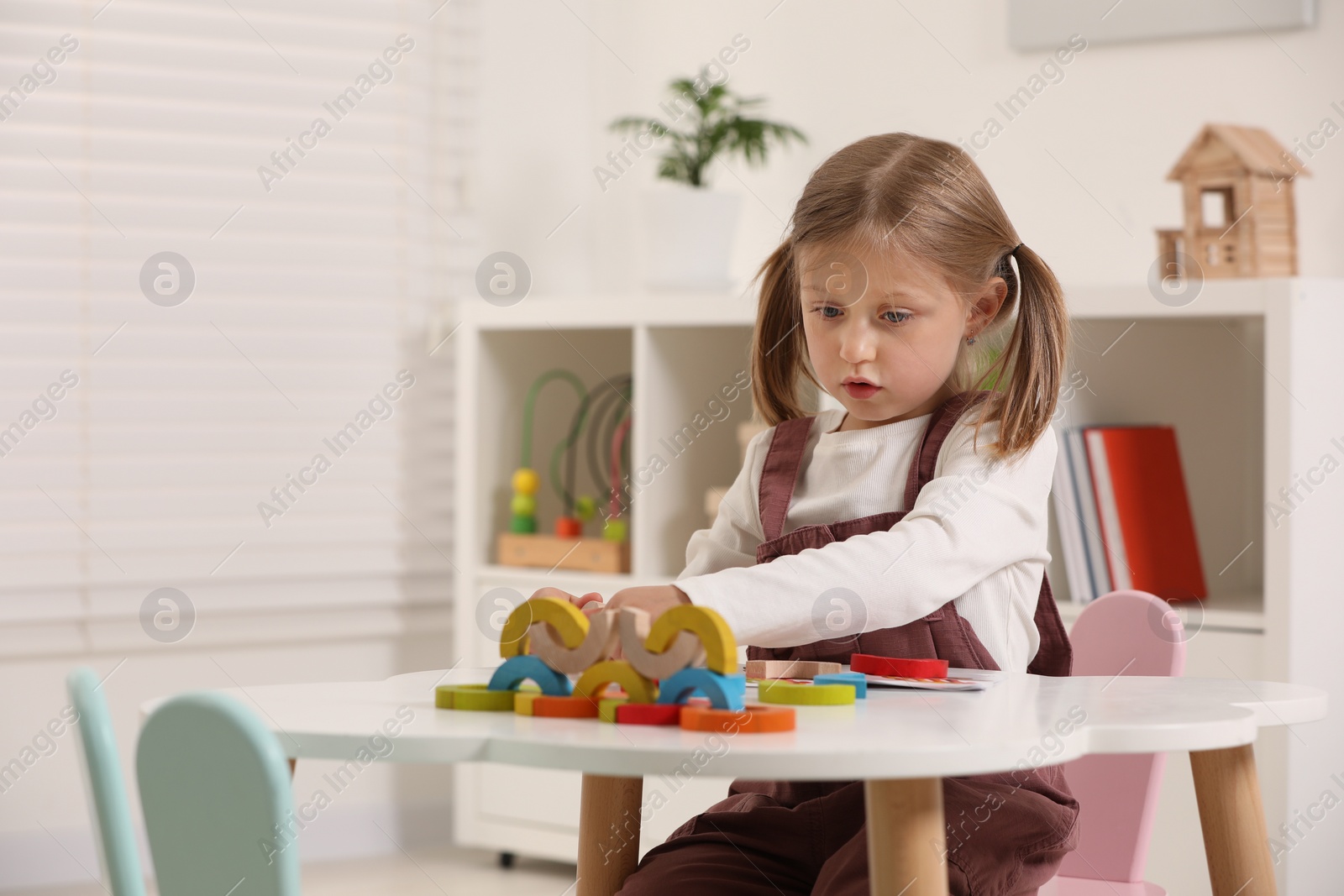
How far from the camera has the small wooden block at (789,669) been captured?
0.99 m

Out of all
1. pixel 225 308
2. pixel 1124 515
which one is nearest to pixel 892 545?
pixel 1124 515

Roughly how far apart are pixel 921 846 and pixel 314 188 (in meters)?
2.01

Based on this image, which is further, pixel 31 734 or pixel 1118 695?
pixel 31 734

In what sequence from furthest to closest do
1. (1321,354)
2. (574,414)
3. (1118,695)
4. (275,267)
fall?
1. (574,414)
2. (275,267)
3. (1321,354)
4. (1118,695)

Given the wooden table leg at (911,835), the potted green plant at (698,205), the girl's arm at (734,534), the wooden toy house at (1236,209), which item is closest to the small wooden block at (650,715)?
the wooden table leg at (911,835)

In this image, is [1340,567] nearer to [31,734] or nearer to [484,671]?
[484,671]

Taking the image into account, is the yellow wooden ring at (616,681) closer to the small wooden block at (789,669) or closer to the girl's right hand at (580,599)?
A: the girl's right hand at (580,599)

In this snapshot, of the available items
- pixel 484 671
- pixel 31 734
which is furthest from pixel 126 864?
pixel 31 734

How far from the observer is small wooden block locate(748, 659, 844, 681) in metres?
0.99

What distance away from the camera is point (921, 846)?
2.50ft

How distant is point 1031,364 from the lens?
3.80ft

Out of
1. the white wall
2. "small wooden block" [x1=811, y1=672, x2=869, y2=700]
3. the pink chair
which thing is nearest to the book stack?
the white wall

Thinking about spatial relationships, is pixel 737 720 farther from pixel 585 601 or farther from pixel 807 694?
pixel 585 601

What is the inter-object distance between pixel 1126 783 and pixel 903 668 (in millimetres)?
352
